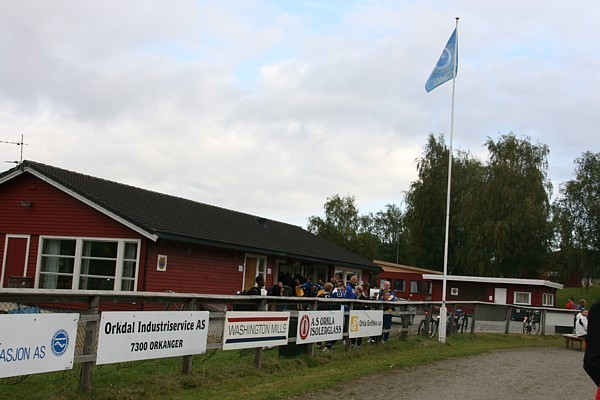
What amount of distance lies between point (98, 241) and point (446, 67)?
11.4m

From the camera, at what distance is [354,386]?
1005 centimetres

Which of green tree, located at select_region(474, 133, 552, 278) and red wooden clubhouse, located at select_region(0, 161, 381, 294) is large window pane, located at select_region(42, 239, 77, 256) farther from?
green tree, located at select_region(474, 133, 552, 278)

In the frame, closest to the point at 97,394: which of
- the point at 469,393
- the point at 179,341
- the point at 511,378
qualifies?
the point at 179,341

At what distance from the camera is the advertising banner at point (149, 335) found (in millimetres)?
7836

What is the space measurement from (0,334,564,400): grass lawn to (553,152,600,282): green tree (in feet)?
120

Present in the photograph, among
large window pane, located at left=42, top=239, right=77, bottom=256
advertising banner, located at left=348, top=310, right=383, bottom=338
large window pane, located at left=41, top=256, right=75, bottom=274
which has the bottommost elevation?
advertising banner, located at left=348, top=310, right=383, bottom=338

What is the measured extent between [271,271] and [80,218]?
8400 mm

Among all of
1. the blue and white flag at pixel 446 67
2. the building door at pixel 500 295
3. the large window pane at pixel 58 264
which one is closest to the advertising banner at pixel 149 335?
the blue and white flag at pixel 446 67

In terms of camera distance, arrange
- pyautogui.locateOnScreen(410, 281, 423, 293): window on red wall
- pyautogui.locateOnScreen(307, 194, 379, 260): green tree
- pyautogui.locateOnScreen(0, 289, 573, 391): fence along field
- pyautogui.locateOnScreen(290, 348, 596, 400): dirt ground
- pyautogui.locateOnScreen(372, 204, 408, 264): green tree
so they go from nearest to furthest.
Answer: pyautogui.locateOnScreen(0, 289, 573, 391): fence along field → pyautogui.locateOnScreen(290, 348, 596, 400): dirt ground → pyautogui.locateOnScreen(410, 281, 423, 293): window on red wall → pyautogui.locateOnScreen(307, 194, 379, 260): green tree → pyautogui.locateOnScreen(372, 204, 408, 264): green tree

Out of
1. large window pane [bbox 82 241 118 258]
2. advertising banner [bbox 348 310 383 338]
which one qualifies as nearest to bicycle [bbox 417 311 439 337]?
advertising banner [bbox 348 310 383 338]

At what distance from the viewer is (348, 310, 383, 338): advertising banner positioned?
14.0m

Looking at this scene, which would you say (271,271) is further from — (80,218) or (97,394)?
(97,394)

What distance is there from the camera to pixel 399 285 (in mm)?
48344

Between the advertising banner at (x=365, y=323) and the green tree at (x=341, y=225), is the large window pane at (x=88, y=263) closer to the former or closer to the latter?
the advertising banner at (x=365, y=323)
